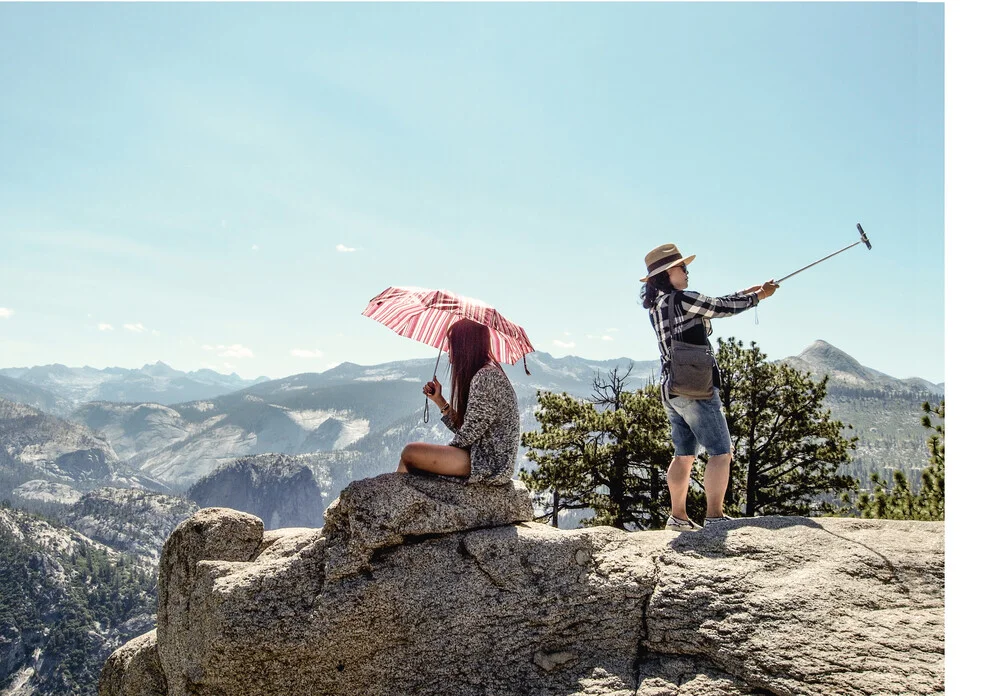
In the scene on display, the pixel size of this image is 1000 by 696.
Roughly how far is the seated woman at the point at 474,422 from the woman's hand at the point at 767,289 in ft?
10.6

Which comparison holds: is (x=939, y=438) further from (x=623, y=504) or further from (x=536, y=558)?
(x=536, y=558)

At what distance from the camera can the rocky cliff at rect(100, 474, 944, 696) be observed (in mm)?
4992

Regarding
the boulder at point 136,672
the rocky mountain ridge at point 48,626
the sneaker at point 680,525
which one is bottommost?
the rocky mountain ridge at point 48,626

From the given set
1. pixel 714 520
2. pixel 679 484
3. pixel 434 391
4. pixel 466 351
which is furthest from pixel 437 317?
pixel 714 520

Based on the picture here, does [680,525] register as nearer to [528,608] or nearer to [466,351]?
[528,608]

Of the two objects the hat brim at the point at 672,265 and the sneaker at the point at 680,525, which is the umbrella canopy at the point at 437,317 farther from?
the sneaker at the point at 680,525

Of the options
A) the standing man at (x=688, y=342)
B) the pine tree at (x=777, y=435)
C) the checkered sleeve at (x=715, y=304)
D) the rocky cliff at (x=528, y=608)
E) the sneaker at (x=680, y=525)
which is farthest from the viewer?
the pine tree at (x=777, y=435)

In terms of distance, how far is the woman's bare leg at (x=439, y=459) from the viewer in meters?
6.57

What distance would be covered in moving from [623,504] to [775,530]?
51.9 feet

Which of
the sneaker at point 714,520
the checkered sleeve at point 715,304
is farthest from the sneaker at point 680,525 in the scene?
the checkered sleeve at point 715,304

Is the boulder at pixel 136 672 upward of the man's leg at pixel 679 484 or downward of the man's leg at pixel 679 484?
downward

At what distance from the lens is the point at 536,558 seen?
6.07 metres

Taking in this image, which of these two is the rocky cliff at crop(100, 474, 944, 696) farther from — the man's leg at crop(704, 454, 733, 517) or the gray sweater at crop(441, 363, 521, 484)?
the man's leg at crop(704, 454, 733, 517)

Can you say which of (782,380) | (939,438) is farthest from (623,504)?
(939,438)
